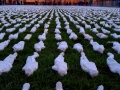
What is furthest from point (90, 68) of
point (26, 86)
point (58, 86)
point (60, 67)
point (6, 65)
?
point (6, 65)

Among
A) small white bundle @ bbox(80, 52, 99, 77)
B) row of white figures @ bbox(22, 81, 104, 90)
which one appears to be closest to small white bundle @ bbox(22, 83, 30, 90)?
row of white figures @ bbox(22, 81, 104, 90)

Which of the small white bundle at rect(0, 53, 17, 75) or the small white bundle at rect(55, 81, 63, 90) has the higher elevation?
the small white bundle at rect(0, 53, 17, 75)

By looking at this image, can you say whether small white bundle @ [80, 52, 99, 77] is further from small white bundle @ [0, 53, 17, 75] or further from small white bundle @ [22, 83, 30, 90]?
small white bundle @ [0, 53, 17, 75]

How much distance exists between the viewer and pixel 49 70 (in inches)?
105

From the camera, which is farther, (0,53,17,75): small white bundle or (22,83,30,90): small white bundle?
(0,53,17,75): small white bundle

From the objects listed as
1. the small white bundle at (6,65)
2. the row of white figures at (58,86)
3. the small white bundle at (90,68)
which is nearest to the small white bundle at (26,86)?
the row of white figures at (58,86)

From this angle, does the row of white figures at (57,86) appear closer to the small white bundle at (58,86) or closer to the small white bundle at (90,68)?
the small white bundle at (58,86)

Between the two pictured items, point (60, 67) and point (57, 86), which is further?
point (60, 67)

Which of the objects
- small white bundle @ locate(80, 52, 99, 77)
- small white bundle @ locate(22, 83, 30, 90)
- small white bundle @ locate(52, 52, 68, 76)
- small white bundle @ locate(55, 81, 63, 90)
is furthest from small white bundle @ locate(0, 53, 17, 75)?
small white bundle @ locate(80, 52, 99, 77)

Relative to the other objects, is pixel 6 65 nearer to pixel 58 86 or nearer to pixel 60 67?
pixel 60 67

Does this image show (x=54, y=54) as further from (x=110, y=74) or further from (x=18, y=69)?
(x=110, y=74)

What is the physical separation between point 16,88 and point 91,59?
1230 mm

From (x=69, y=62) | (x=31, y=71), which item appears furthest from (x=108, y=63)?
(x=31, y=71)

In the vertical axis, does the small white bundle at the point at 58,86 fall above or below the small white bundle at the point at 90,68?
below
